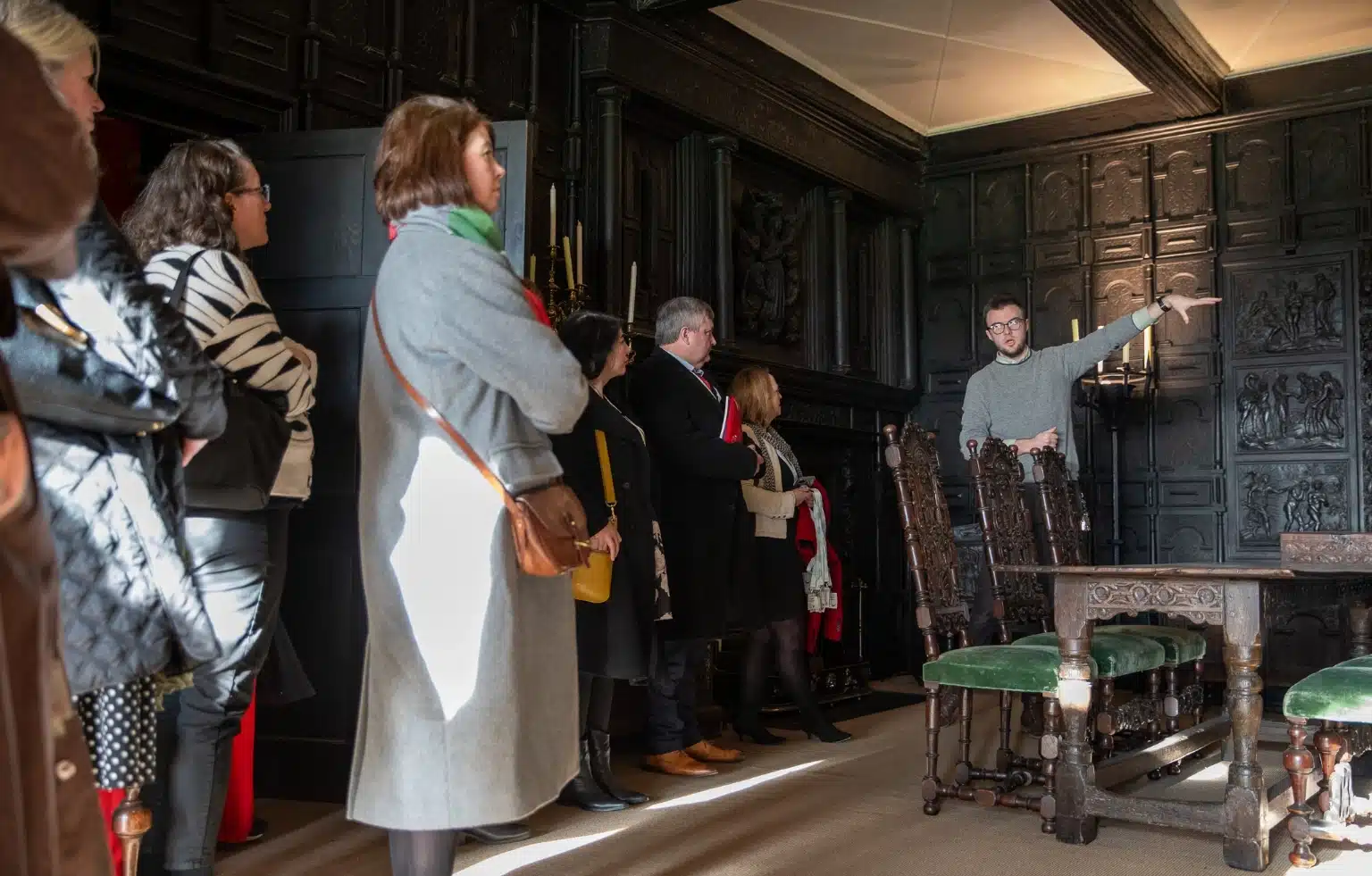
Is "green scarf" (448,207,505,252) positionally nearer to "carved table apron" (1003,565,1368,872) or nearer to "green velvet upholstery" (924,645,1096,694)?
"carved table apron" (1003,565,1368,872)

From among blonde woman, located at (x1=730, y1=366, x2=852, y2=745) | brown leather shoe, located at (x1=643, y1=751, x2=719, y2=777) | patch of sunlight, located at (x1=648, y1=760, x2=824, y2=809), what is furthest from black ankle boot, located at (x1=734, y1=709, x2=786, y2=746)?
brown leather shoe, located at (x1=643, y1=751, x2=719, y2=777)

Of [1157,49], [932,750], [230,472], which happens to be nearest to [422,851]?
[230,472]

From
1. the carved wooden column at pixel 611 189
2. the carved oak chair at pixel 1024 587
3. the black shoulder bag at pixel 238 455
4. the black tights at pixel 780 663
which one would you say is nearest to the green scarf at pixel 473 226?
the black shoulder bag at pixel 238 455

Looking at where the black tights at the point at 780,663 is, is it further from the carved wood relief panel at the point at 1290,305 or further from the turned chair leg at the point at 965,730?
the carved wood relief panel at the point at 1290,305

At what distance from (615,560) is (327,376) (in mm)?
1038

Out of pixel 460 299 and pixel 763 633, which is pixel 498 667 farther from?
pixel 763 633

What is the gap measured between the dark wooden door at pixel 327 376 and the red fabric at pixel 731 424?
0.99 m

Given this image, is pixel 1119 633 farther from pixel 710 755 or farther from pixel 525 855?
pixel 525 855

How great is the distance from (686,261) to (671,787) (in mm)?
2720

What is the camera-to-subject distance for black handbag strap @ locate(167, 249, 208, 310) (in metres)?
2.35

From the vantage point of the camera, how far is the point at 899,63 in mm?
6262

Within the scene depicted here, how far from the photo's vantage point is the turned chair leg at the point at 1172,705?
150 inches

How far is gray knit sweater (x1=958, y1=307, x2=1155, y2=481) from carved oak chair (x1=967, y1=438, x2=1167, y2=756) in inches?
32.3

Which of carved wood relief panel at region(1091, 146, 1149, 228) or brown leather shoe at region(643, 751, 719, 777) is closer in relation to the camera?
brown leather shoe at region(643, 751, 719, 777)
